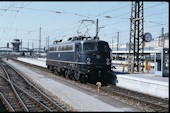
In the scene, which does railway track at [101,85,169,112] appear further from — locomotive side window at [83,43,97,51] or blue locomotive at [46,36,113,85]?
locomotive side window at [83,43,97,51]

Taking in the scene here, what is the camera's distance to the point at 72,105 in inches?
541

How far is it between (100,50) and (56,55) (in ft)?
28.7

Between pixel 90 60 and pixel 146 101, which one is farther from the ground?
pixel 90 60

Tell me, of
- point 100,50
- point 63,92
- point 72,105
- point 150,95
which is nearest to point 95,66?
point 100,50

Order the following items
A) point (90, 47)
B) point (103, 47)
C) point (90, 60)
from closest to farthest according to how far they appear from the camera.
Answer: point (90, 60)
point (90, 47)
point (103, 47)

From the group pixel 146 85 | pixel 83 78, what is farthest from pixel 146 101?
pixel 83 78

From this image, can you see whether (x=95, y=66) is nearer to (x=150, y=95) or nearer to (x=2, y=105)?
(x=150, y=95)

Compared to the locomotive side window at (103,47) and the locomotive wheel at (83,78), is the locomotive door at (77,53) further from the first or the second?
the locomotive side window at (103,47)

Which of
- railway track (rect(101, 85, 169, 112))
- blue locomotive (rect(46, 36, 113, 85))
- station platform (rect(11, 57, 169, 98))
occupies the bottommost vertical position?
railway track (rect(101, 85, 169, 112))

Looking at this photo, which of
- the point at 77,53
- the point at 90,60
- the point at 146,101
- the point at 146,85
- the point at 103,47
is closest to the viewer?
the point at 146,101

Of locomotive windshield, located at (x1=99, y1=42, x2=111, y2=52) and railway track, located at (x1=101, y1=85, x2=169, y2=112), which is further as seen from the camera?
locomotive windshield, located at (x1=99, y1=42, x2=111, y2=52)

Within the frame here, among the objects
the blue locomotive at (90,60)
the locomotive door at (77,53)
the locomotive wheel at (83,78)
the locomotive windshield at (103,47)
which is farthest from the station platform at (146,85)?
the locomotive door at (77,53)

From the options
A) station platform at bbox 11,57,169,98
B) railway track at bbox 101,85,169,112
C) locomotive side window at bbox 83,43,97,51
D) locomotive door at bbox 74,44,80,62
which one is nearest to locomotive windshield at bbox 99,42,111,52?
locomotive side window at bbox 83,43,97,51

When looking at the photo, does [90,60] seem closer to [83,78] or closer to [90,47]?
[90,47]
